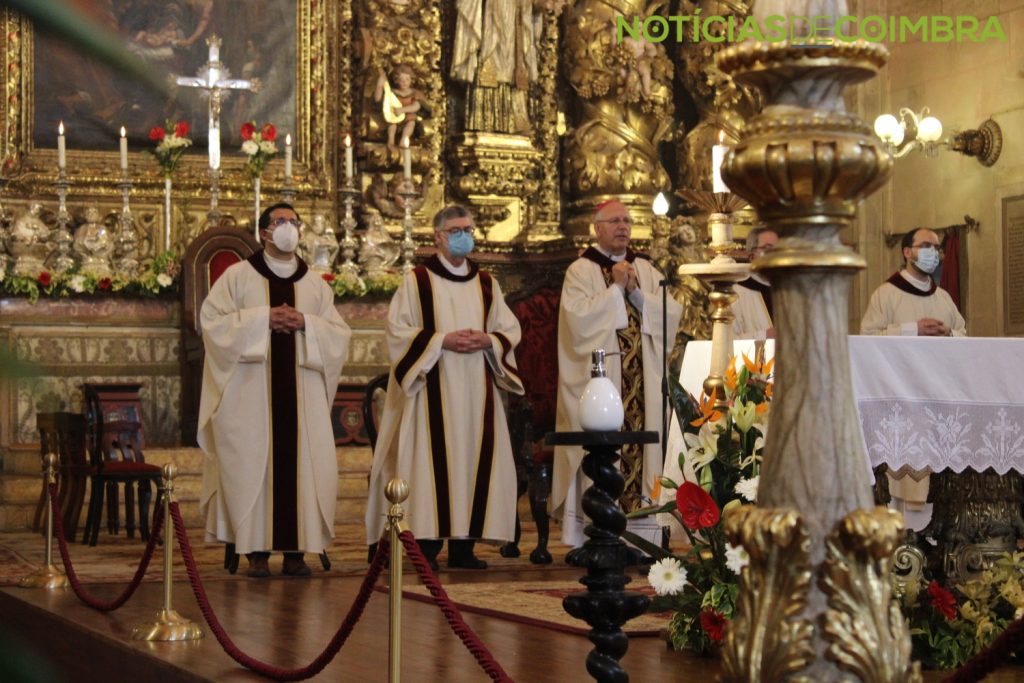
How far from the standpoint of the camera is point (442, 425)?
8047 mm

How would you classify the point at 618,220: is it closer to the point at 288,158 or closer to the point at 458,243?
the point at 458,243

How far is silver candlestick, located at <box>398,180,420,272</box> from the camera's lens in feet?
40.1

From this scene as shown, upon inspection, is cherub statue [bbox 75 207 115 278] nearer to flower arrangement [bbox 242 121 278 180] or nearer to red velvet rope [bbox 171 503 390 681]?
flower arrangement [bbox 242 121 278 180]

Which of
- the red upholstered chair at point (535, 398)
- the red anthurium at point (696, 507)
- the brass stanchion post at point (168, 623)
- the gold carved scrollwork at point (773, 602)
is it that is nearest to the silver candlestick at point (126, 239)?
the red upholstered chair at point (535, 398)

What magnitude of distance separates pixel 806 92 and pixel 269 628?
4011 millimetres

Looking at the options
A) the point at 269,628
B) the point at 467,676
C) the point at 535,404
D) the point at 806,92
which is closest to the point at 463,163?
the point at 535,404

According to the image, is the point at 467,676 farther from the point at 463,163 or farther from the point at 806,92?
the point at 463,163

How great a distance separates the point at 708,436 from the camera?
4668 mm

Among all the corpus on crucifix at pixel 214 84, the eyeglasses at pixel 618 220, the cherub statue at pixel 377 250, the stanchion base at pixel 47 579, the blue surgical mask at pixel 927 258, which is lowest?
the stanchion base at pixel 47 579

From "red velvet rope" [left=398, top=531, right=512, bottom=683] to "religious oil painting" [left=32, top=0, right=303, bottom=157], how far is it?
27.7 feet

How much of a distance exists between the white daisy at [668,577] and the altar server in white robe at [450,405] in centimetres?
324

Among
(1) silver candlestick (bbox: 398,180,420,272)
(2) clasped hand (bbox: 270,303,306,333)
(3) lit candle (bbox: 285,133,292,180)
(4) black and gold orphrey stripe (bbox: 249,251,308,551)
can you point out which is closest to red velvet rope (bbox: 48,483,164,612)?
(4) black and gold orphrey stripe (bbox: 249,251,308,551)

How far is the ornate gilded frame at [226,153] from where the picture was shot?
1188cm

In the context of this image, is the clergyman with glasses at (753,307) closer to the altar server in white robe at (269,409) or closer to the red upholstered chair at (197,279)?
the altar server in white robe at (269,409)
